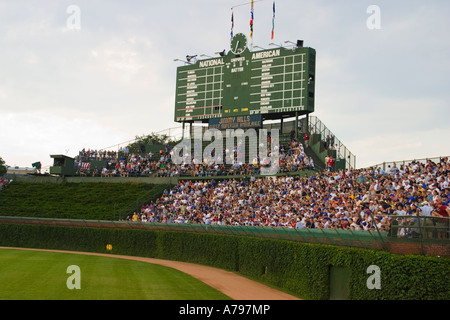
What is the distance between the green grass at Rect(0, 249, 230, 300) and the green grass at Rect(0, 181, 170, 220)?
44.9 ft

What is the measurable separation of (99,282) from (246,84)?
24.1m

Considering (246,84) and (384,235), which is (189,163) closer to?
(246,84)

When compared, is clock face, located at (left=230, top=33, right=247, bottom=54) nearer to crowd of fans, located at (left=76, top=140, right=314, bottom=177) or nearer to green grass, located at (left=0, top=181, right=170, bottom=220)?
crowd of fans, located at (left=76, top=140, right=314, bottom=177)

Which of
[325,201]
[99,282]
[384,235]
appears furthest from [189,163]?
[384,235]

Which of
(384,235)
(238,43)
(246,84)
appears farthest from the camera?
(238,43)

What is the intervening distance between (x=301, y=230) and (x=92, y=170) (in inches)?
1421

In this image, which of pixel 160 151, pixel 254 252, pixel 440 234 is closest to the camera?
pixel 440 234

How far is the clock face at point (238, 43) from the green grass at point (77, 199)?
12703mm

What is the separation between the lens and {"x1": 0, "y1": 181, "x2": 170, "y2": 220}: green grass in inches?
1699

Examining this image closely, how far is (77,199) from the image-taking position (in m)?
46.9

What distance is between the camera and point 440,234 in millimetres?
14398

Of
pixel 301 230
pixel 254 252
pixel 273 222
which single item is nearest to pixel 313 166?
pixel 273 222
